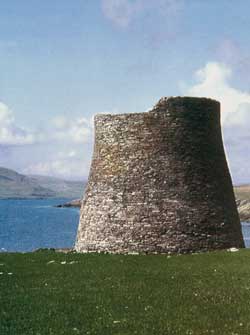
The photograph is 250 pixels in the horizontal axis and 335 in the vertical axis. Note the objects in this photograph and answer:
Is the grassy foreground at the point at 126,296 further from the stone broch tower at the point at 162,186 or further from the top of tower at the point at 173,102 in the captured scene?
the top of tower at the point at 173,102

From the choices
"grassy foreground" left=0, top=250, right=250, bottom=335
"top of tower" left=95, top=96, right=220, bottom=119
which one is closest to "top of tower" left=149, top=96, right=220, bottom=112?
"top of tower" left=95, top=96, right=220, bottom=119

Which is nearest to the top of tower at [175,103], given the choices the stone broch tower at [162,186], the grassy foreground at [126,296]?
the stone broch tower at [162,186]

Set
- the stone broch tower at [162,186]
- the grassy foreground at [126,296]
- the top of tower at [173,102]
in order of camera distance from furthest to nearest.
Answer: the top of tower at [173,102] < the stone broch tower at [162,186] < the grassy foreground at [126,296]

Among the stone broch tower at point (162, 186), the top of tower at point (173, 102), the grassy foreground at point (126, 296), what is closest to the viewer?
the grassy foreground at point (126, 296)

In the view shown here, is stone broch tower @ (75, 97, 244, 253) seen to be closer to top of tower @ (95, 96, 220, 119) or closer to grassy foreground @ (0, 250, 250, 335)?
top of tower @ (95, 96, 220, 119)

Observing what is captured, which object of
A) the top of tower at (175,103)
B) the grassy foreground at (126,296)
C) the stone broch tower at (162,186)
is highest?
the top of tower at (175,103)

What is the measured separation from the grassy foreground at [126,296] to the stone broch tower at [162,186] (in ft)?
10.9

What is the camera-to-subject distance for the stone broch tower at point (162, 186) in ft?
108

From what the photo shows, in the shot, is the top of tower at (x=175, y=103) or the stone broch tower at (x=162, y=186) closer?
Result: the stone broch tower at (x=162, y=186)

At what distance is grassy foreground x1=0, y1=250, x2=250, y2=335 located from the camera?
1608 centimetres

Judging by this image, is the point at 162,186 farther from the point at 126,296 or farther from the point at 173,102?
the point at 126,296

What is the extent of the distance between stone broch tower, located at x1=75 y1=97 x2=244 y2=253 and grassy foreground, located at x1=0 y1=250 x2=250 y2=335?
3314 millimetres

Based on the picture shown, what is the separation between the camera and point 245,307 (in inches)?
707

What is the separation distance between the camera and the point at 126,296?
1969 cm
